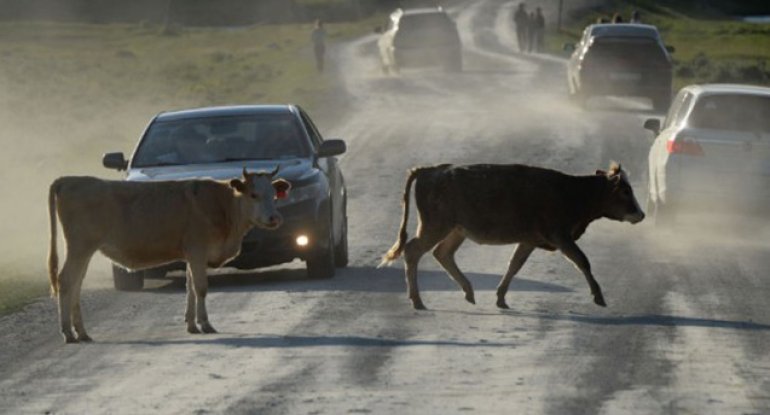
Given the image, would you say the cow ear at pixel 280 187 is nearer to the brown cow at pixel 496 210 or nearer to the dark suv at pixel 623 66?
the brown cow at pixel 496 210

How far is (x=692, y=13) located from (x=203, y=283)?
113 meters

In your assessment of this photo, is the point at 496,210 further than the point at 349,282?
No

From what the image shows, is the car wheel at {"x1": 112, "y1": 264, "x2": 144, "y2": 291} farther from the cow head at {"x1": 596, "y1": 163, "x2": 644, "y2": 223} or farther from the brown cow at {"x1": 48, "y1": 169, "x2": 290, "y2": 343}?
the cow head at {"x1": 596, "y1": 163, "x2": 644, "y2": 223}

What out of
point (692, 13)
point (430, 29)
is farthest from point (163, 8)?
point (430, 29)

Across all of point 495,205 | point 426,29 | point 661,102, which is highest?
point 495,205

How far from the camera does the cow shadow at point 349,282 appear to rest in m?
18.0

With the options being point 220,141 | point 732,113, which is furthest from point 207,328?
point 732,113

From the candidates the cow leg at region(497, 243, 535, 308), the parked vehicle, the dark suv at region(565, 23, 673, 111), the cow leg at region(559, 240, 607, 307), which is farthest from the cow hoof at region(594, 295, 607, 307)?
the dark suv at region(565, 23, 673, 111)

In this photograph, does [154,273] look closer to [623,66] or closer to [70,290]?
[70,290]

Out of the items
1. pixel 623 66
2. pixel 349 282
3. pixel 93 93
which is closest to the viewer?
pixel 349 282

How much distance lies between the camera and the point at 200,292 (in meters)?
15.2

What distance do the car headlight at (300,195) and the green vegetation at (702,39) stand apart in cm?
3553

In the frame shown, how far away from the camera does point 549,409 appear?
445 inches

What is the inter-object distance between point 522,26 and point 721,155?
51892 mm
